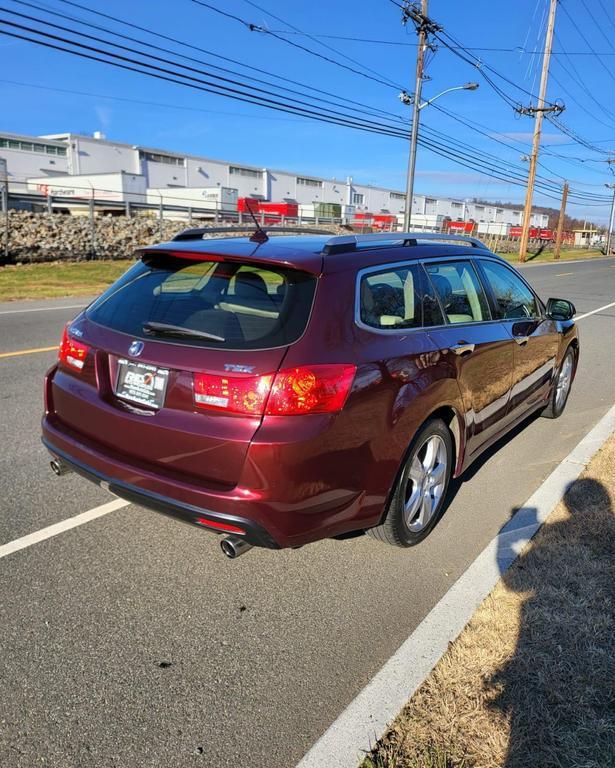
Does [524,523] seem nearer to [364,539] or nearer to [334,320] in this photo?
[364,539]

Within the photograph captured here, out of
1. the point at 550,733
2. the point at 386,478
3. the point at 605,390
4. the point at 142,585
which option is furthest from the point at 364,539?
the point at 605,390

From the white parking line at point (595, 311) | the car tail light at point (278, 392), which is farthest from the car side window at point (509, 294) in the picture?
the white parking line at point (595, 311)

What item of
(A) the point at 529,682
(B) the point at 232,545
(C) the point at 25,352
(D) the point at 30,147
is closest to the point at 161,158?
(D) the point at 30,147

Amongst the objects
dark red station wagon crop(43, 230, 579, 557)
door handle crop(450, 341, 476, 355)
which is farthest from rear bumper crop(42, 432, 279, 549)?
door handle crop(450, 341, 476, 355)

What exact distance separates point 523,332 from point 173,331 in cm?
290

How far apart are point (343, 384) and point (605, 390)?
19.2 ft

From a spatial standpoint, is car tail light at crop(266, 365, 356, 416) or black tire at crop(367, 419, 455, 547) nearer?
car tail light at crop(266, 365, 356, 416)

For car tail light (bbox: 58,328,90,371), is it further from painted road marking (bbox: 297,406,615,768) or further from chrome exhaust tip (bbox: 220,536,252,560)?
painted road marking (bbox: 297,406,615,768)

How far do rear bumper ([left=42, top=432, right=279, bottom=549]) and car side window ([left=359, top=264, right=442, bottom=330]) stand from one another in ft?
3.63

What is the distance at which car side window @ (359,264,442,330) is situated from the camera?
3051 mm

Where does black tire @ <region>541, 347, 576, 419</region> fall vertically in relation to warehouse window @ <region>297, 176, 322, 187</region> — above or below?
below

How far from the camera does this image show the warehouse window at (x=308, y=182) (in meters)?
82.1

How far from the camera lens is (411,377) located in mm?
3119

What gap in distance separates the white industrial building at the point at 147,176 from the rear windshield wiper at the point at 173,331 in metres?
42.1
